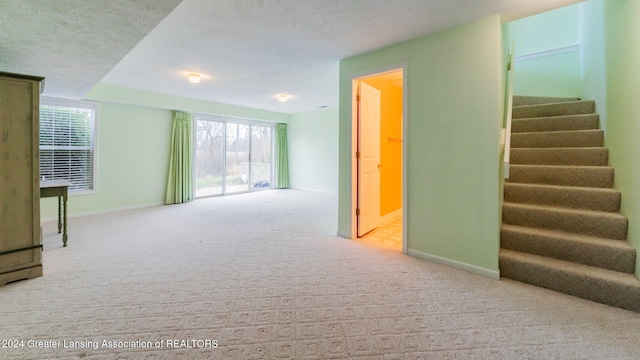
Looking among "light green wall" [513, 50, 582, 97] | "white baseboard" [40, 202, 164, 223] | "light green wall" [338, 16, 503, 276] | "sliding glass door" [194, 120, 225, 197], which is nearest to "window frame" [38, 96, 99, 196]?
"white baseboard" [40, 202, 164, 223]

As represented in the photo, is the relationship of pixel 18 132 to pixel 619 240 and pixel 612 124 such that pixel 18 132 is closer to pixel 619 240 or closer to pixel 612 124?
pixel 619 240

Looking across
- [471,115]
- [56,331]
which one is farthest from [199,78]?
[471,115]

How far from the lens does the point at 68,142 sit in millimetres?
4438

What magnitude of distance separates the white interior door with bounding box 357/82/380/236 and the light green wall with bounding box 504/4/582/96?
7.45 ft

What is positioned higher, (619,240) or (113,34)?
(113,34)

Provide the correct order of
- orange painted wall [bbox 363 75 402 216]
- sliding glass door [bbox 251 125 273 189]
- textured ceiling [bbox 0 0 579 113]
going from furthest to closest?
1. sliding glass door [bbox 251 125 273 189]
2. orange painted wall [bbox 363 75 402 216]
3. textured ceiling [bbox 0 0 579 113]

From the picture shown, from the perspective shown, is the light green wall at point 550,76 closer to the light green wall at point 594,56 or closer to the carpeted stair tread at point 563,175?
the light green wall at point 594,56

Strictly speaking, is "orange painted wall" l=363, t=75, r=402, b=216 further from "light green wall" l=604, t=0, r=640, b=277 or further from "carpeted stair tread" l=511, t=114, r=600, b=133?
"light green wall" l=604, t=0, r=640, b=277

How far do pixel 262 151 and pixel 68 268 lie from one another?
5831 millimetres

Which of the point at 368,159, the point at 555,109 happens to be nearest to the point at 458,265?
the point at 368,159

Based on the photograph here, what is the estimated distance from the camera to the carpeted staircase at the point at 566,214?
1956 mm

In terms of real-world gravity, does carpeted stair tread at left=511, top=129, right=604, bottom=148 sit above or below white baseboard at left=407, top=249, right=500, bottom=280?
above

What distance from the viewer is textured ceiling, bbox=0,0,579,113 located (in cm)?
188

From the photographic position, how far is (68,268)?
241 centimetres
